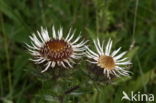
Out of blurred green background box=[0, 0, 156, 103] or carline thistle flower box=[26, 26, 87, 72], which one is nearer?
carline thistle flower box=[26, 26, 87, 72]

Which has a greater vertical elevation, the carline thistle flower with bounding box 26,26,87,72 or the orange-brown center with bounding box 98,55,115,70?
the carline thistle flower with bounding box 26,26,87,72

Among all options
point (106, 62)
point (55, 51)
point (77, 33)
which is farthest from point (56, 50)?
point (77, 33)

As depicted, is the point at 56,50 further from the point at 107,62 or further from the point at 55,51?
the point at 107,62

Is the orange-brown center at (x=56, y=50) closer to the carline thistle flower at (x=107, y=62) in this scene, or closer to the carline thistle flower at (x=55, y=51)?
the carline thistle flower at (x=55, y=51)

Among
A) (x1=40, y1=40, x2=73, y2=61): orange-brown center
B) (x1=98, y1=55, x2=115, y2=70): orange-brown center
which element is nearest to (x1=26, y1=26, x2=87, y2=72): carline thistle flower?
(x1=40, y1=40, x2=73, y2=61): orange-brown center

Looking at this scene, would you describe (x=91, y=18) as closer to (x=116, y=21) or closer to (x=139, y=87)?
(x=116, y=21)

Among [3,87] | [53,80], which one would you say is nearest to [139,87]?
[53,80]

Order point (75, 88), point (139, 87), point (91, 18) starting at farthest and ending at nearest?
point (91, 18)
point (139, 87)
point (75, 88)

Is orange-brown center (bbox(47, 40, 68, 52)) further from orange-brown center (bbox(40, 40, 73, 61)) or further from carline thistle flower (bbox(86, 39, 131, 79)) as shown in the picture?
carline thistle flower (bbox(86, 39, 131, 79))
